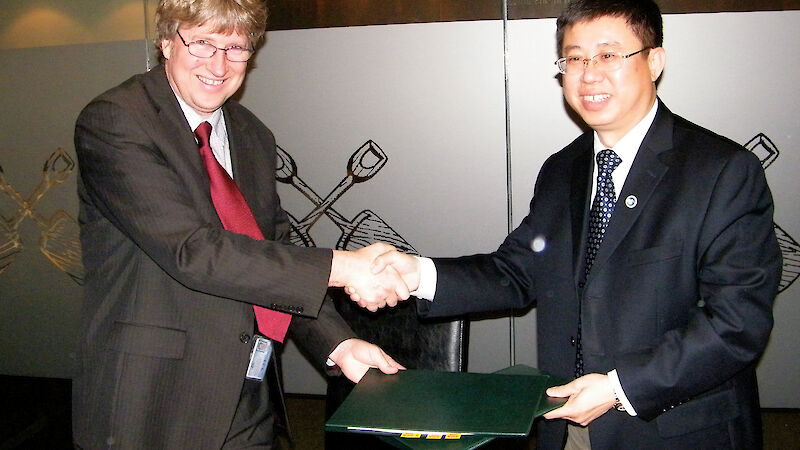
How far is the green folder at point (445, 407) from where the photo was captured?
1.51 metres

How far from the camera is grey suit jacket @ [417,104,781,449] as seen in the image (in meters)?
1.74

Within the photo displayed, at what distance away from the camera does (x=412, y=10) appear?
147 inches

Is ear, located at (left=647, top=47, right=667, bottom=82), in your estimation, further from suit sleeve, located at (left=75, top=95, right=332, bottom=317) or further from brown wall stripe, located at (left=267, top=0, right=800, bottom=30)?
brown wall stripe, located at (left=267, top=0, right=800, bottom=30)

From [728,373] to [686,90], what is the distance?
7.09ft

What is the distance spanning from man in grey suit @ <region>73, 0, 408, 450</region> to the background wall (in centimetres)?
181

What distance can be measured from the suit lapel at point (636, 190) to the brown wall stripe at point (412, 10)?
1857mm

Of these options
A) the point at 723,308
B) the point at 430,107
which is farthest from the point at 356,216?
the point at 723,308

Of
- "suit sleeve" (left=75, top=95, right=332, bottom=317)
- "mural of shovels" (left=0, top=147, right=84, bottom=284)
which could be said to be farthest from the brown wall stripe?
"suit sleeve" (left=75, top=95, right=332, bottom=317)

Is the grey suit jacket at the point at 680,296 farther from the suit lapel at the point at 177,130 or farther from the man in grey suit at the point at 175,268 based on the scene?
the suit lapel at the point at 177,130

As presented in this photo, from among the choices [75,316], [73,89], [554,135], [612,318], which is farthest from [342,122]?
[612,318]

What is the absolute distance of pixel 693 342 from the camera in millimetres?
1739

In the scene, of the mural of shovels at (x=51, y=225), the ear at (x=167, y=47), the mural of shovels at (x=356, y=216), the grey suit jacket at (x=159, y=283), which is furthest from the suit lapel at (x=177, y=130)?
the mural of shovels at (x=51, y=225)

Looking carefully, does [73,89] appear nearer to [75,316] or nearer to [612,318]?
[75,316]

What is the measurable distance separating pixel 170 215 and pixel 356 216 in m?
2.12
